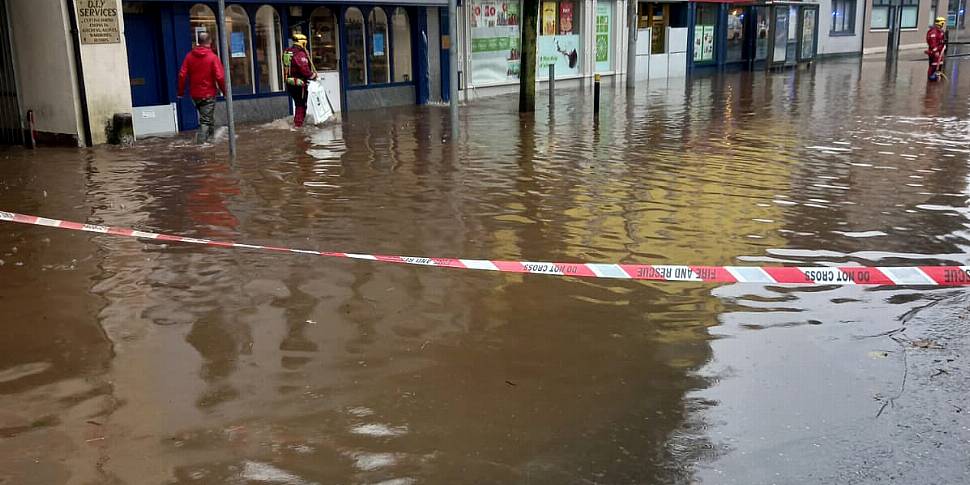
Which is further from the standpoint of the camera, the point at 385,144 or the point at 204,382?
the point at 385,144

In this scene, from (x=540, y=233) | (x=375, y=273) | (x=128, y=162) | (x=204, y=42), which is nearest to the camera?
(x=375, y=273)

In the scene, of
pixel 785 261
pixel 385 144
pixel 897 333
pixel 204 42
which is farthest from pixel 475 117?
pixel 897 333

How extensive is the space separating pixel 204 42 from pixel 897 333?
11.6 metres

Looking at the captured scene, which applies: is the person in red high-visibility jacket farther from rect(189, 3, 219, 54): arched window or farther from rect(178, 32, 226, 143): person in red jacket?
rect(178, 32, 226, 143): person in red jacket

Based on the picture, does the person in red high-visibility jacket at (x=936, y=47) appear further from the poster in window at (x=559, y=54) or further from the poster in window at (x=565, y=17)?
the poster in window at (x=565, y=17)

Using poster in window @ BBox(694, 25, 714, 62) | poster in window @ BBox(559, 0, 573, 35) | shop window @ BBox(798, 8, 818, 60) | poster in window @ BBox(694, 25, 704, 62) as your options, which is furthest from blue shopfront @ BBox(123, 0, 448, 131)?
shop window @ BBox(798, 8, 818, 60)

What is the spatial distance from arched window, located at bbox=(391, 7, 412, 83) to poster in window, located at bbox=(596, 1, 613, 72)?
8.64 metres

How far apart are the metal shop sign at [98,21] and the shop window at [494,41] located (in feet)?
33.6

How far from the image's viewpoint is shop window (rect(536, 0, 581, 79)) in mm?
25609

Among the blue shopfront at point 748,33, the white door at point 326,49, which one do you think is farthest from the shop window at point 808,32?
the white door at point 326,49

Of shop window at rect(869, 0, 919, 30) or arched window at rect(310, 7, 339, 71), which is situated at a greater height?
shop window at rect(869, 0, 919, 30)

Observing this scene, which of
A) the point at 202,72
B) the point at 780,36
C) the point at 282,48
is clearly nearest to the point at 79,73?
the point at 202,72

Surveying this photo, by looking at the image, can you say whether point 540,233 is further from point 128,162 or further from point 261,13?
point 261,13

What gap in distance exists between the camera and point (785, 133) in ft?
50.3
